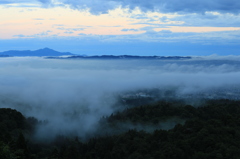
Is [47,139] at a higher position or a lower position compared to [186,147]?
lower

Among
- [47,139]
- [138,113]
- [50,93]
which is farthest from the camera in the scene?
[50,93]

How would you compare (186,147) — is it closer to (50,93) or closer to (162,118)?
(162,118)

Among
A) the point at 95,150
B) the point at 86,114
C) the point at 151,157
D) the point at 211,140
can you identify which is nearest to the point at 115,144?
the point at 95,150

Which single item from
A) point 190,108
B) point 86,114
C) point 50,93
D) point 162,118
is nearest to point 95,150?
point 162,118

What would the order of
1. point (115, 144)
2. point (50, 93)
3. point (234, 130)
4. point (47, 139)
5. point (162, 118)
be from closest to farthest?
point (234, 130) < point (115, 144) < point (47, 139) < point (162, 118) < point (50, 93)

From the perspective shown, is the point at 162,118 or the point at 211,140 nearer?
the point at 211,140

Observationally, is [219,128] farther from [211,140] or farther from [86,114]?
[86,114]
